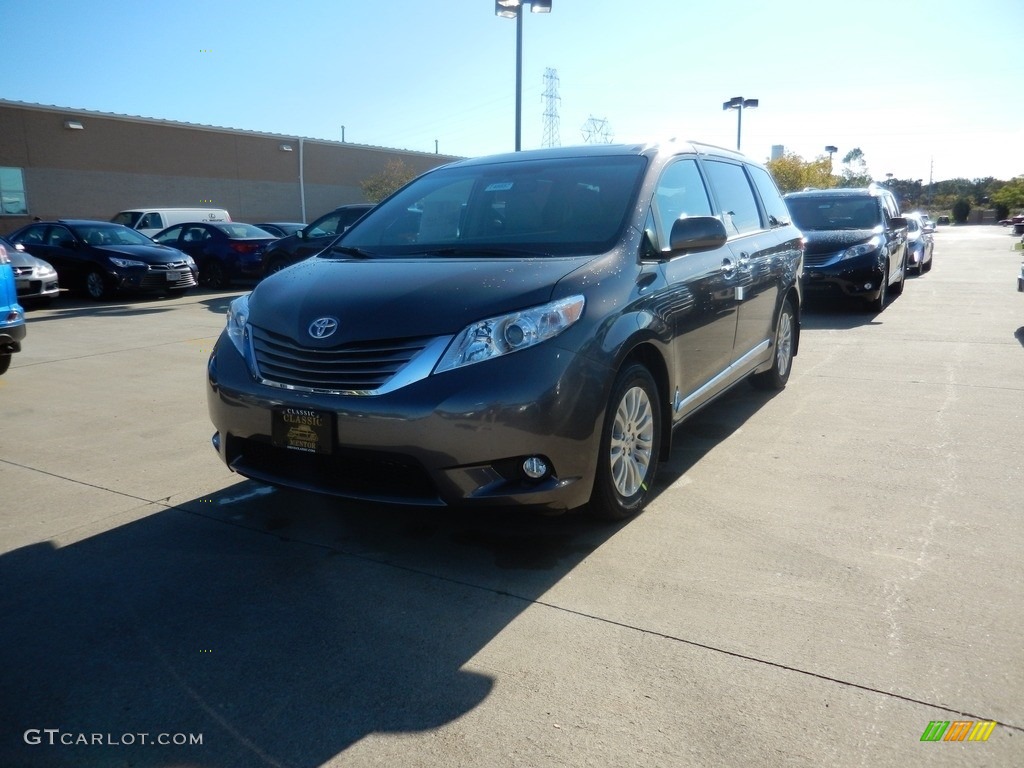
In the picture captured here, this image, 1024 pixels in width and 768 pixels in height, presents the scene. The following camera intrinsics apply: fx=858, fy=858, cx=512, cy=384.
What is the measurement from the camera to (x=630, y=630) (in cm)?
312

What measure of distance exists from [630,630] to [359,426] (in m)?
1.31

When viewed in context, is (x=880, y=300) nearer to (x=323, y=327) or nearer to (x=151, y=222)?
(x=323, y=327)

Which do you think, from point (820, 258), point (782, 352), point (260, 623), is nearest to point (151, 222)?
point (820, 258)

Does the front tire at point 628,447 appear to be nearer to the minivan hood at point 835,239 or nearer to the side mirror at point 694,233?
the side mirror at point 694,233

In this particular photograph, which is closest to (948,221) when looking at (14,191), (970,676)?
(14,191)

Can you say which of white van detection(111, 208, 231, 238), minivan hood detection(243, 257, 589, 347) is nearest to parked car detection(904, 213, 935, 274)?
minivan hood detection(243, 257, 589, 347)

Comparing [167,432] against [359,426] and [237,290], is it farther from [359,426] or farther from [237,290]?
[237,290]

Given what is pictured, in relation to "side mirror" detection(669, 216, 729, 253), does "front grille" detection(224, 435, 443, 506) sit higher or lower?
lower

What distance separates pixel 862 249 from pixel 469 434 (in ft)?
32.6

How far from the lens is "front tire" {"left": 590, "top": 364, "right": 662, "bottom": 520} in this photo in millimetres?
3814

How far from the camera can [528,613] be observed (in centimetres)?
326

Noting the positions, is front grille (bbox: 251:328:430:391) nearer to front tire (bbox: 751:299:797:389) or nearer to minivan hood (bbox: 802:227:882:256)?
front tire (bbox: 751:299:797:389)

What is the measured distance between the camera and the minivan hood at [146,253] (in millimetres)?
14906

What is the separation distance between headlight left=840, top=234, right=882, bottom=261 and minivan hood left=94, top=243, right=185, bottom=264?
1110 centimetres
